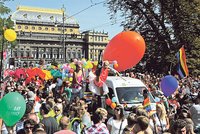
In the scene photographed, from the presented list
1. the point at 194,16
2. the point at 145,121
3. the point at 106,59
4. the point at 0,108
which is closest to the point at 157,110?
the point at 106,59

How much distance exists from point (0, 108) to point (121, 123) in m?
2.25

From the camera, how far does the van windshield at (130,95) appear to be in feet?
39.1

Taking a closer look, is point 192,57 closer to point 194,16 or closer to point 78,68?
point 194,16

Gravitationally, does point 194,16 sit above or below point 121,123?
above

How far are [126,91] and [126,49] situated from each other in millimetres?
3407

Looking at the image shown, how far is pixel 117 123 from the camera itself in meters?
6.99

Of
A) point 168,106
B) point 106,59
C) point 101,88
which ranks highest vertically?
point 106,59

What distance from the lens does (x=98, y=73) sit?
8.67m

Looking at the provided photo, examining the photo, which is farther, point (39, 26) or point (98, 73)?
point (39, 26)

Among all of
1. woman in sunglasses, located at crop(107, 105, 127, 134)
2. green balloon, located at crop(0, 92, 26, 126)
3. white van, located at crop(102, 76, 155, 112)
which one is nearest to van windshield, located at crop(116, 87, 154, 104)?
white van, located at crop(102, 76, 155, 112)

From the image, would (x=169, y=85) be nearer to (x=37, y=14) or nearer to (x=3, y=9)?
(x=3, y=9)

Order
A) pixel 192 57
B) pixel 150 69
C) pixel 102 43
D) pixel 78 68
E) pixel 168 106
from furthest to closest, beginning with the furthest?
pixel 102 43 → pixel 150 69 → pixel 192 57 → pixel 78 68 → pixel 168 106

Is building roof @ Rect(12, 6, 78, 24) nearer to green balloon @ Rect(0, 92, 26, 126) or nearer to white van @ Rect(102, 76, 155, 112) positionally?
white van @ Rect(102, 76, 155, 112)

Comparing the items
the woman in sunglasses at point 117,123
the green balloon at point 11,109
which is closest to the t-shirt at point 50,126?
the green balloon at point 11,109
